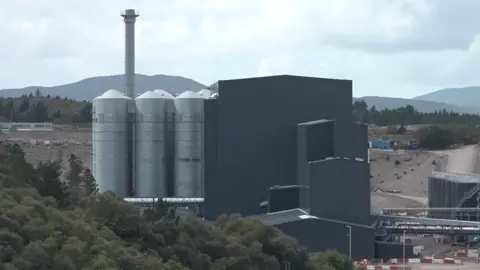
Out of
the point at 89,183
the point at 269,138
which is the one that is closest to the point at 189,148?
the point at 269,138

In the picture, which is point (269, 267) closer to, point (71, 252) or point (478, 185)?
point (71, 252)

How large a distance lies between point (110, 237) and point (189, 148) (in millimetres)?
27177

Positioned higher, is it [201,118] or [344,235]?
[201,118]

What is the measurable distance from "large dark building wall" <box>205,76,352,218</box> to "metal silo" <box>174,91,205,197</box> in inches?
108

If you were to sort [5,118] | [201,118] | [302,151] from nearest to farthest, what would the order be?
[302,151], [201,118], [5,118]

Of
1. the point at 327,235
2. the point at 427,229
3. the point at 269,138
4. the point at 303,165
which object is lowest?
the point at 427,229

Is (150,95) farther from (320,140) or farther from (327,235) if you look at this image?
(327,235)

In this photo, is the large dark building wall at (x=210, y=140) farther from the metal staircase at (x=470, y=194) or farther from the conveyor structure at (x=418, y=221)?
the metal staircase at (x=470, y=194)

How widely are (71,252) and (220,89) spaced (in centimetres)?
2901

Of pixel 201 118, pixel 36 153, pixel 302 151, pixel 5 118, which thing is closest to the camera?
pixel 302 151

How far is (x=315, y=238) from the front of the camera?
2014 inches

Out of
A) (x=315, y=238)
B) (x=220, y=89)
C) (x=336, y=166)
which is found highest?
(x=220, y=89)

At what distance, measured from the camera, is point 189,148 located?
2398 inches

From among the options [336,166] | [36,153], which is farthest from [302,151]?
[36,153]
